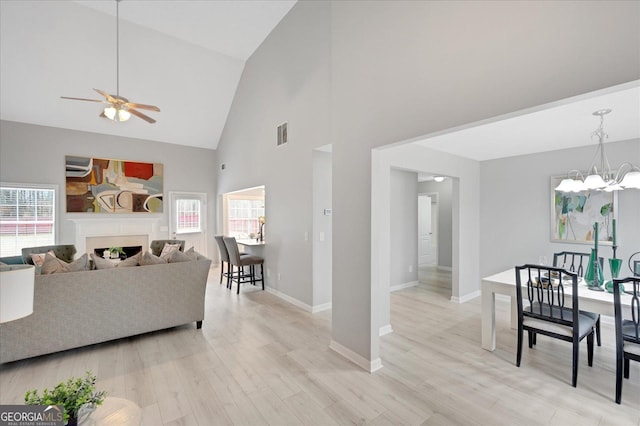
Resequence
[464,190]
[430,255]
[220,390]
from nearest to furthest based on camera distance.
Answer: [220,390], [464,190], [430,255]

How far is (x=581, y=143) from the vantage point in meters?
3.91

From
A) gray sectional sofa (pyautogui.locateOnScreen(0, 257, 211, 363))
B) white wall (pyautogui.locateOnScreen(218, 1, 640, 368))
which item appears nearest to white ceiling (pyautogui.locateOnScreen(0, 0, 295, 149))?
white wall (pyautogui.locateOnScreen(218, 1, 640, 368))

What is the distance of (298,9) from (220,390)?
5147 millimetres

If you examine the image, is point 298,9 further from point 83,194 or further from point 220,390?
point 83,194

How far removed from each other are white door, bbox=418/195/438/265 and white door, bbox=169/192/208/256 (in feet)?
19.6

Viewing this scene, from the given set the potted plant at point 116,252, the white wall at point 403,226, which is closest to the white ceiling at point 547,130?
the white wall at point 403,226

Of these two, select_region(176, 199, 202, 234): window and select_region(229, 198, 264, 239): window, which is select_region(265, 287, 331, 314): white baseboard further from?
select_region(176, 199, 202, 234): window

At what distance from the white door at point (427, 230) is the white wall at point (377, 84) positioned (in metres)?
2.74

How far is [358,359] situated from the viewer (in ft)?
9.09

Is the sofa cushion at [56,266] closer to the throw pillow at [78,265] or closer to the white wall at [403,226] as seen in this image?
the throw pillow at [78,265]

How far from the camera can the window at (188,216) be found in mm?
7578

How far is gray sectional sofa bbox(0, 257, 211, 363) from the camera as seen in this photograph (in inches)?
108

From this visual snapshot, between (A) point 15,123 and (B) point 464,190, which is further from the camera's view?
(A) point 15,123

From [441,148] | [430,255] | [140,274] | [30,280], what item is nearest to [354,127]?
[441,148]
